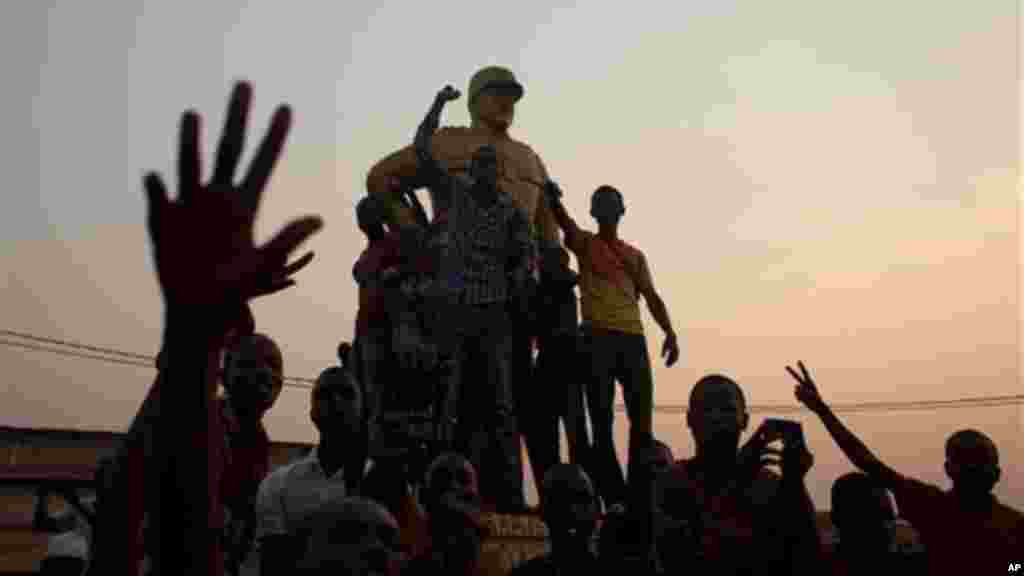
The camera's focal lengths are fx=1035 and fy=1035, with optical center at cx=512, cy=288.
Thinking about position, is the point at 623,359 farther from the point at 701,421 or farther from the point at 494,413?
the point at 701,421

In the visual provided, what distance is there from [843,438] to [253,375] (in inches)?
96.4

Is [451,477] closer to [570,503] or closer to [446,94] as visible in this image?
[570,503]

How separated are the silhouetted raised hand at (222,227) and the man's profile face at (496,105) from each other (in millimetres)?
6794

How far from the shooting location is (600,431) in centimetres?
760

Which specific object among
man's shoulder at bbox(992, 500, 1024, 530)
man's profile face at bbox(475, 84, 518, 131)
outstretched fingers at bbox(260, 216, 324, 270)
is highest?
man's profile face at bbox(475, 84, 518, 131)

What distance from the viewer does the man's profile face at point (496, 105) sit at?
8.32 m

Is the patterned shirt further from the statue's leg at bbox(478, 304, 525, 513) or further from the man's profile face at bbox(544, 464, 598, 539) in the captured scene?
the man's profile face at bbox(544, 464, 598, 539)

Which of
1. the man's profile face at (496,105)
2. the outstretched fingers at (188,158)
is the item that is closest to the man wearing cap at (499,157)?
the man's profile face at (496,105)

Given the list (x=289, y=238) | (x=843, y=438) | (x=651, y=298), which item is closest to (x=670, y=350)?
(x=651, y=298)

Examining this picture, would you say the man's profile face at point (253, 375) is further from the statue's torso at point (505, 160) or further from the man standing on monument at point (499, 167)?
the statue's torso at point (505, 160)

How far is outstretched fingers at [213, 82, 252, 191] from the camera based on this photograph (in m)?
1.61

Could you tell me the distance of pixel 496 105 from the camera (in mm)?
8344

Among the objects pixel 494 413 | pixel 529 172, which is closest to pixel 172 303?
pixel 494 413

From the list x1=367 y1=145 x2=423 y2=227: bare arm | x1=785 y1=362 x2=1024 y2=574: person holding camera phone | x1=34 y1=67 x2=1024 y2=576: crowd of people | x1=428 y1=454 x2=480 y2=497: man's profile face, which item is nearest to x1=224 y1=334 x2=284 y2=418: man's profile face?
x1=34 y1=67 x2=1024 y2=576: crowd of people
